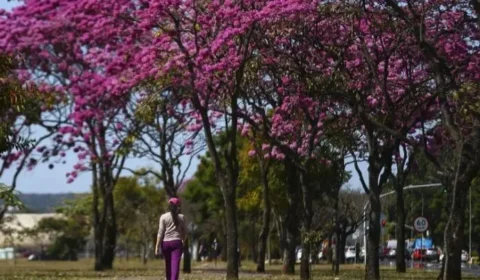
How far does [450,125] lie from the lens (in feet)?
60.7

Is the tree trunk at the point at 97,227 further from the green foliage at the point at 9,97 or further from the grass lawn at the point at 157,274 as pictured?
the green foliage at the point at 9,97

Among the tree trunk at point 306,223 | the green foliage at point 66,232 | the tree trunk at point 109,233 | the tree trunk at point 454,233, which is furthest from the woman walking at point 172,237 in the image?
the green foliage at point 66,232

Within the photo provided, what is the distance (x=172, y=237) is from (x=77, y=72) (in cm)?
1953

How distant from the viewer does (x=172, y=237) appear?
16641mm

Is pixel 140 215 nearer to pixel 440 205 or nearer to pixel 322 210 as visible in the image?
pixel 440 205

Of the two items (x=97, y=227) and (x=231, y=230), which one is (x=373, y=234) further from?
(x=97, y=227)

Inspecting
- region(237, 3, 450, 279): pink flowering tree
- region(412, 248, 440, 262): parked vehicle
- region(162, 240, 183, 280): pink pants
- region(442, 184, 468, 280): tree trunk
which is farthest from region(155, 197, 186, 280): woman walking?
region(412, 248, 440, 262): parked vehicle

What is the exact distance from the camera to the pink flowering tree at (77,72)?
29.9 meters

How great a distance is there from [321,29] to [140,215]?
54.9 meters

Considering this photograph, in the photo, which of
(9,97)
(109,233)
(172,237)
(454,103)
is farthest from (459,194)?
(109,233)

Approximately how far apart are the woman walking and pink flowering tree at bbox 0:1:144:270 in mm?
11396

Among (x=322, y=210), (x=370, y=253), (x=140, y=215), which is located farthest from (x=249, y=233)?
(x=370, y=253)

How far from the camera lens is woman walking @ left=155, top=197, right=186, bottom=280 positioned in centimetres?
1662

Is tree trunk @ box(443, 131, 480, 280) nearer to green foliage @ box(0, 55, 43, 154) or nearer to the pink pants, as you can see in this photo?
the pink pants
